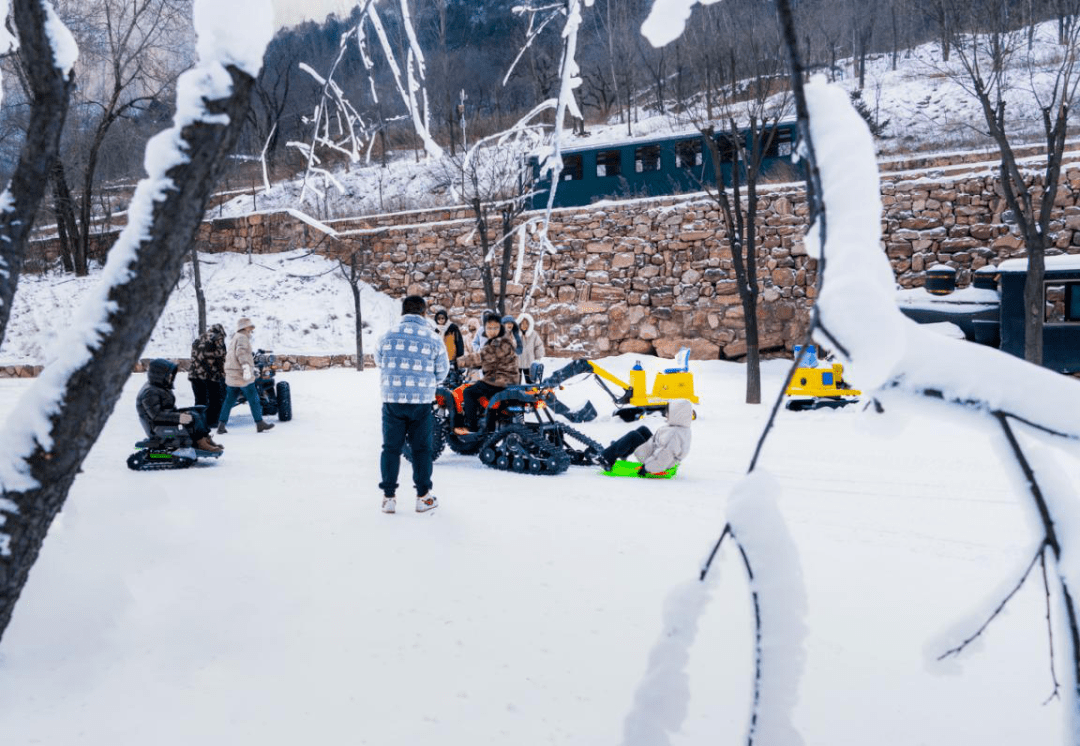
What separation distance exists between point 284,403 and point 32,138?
8.31 m

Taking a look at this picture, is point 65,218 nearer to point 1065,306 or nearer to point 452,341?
point 452,341

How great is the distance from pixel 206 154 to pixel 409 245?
59.1 ft

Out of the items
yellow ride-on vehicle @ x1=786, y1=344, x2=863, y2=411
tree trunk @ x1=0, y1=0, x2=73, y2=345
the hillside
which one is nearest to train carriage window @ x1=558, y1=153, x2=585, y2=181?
the hillside

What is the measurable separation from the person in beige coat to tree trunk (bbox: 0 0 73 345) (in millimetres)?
7035

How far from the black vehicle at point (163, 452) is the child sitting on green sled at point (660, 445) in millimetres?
3738

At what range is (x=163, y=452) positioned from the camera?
681 cm

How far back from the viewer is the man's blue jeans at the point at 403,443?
16.8 feet

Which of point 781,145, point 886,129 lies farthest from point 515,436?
point 886,129

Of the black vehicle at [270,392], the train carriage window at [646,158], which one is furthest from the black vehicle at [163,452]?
the train carriage window at [646,158]

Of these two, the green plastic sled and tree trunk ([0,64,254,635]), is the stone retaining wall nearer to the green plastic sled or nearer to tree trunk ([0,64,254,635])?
the green plastic sled

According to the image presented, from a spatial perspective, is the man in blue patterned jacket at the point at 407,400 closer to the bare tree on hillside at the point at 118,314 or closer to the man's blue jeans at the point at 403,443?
the man's blue jeans at the point at 403,443

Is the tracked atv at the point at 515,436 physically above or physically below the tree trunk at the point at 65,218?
below

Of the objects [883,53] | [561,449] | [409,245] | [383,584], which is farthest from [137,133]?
[883,53]

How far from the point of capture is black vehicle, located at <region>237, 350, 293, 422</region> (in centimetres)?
968
